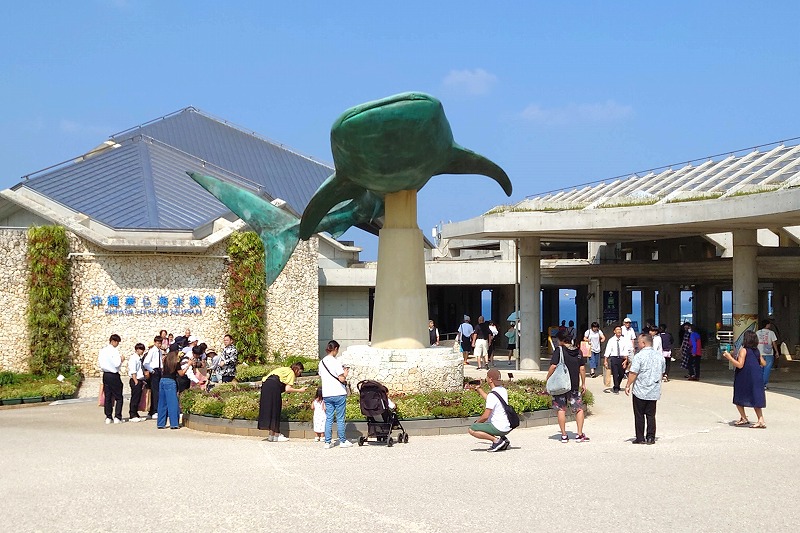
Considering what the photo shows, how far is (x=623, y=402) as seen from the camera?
1595cm

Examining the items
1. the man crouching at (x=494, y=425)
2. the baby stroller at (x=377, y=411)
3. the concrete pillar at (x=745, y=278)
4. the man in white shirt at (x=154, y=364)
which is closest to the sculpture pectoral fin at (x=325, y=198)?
the man in white shirt at (x=154, y=364)

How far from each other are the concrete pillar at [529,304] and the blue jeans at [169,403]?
1211 cm

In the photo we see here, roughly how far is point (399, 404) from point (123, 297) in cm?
1293

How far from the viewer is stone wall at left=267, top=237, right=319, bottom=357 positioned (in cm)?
2506

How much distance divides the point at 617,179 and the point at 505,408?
22.4 m

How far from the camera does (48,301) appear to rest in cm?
2206

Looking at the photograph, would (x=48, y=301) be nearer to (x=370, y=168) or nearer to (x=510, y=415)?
(x=370, y=168)

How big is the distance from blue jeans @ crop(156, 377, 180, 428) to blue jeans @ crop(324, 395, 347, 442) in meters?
3.15

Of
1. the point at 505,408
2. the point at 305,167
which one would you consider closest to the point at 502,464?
the point at 505,408

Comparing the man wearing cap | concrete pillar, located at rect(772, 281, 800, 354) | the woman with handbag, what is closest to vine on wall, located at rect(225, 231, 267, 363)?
the man wearing cap

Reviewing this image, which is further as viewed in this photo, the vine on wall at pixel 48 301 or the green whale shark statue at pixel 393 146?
the vine on wall at pixel 48 301

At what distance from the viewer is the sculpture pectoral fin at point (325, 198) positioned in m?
14.3

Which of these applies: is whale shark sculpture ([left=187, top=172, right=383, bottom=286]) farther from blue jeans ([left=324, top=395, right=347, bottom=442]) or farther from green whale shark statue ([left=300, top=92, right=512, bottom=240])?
blue jeans ([left=324, top=395, right=347, bottom=442])

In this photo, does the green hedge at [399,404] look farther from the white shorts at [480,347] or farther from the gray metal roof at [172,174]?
the gray metal roof at [172,174]
